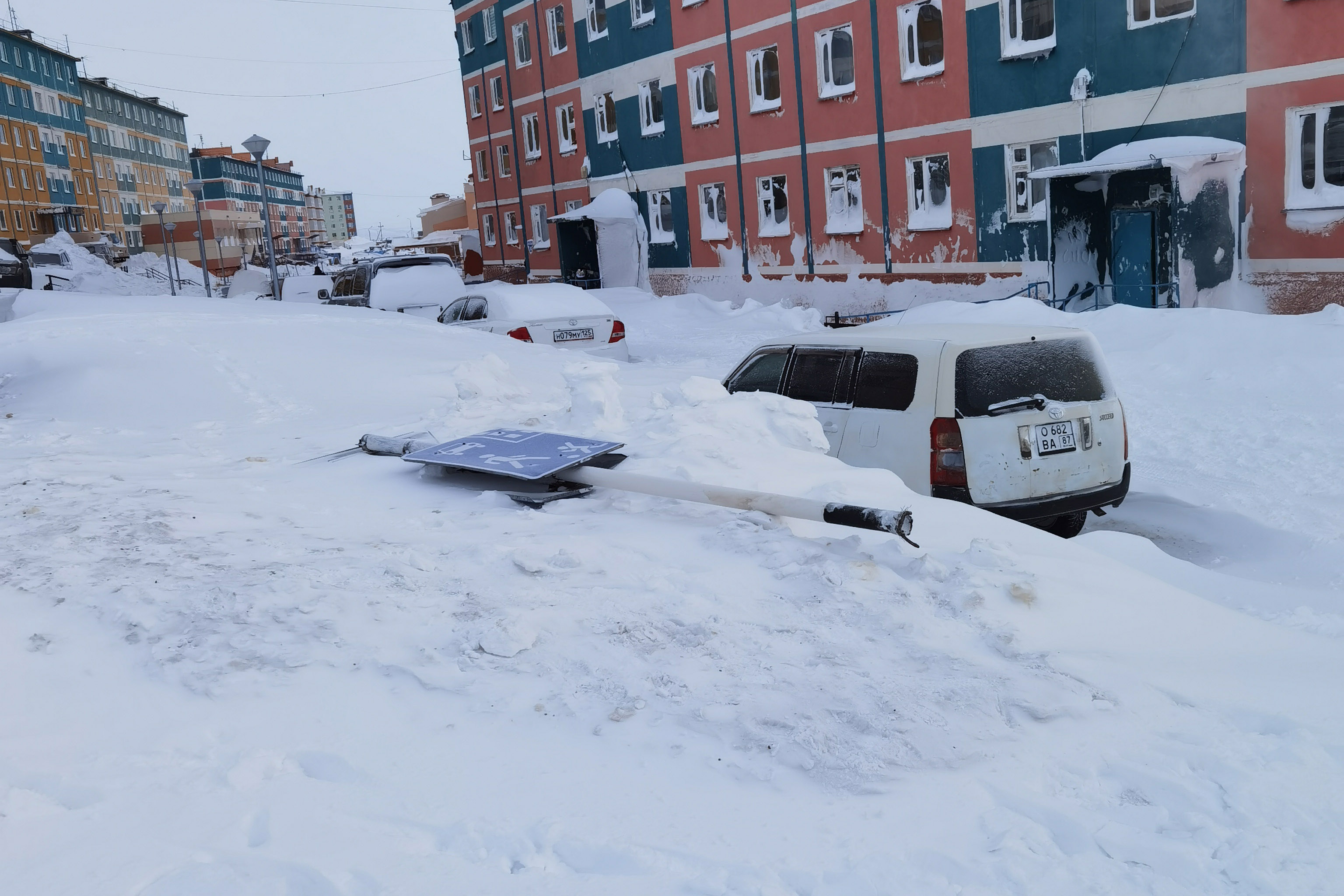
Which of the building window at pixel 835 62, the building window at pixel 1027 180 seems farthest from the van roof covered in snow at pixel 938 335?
the building window at pixel 835 62

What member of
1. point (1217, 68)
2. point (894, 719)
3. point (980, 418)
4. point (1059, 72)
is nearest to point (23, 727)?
point (894, 719)

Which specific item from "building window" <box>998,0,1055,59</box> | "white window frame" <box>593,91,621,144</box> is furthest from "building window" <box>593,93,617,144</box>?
"building window" <box>998,0,1055,59</box>

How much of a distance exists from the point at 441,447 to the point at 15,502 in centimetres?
225

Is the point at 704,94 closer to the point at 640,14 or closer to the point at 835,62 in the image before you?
the point at 640,14

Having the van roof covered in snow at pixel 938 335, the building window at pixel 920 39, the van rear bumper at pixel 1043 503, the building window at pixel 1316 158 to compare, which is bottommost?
the van rear bumper at pixel 1043 503

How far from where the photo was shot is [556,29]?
35.2 metres

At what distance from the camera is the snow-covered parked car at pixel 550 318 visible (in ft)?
45.8

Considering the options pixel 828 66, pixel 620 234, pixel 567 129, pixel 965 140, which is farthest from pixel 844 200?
pixel 567 129

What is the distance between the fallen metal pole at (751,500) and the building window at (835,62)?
1961cm

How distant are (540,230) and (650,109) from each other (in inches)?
374

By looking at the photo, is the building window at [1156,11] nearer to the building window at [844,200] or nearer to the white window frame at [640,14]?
the building window at [844,200]

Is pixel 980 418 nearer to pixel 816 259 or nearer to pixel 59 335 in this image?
pixel 59 335

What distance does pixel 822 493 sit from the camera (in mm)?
5734

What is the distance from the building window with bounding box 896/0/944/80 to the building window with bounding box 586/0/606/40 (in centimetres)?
1288
